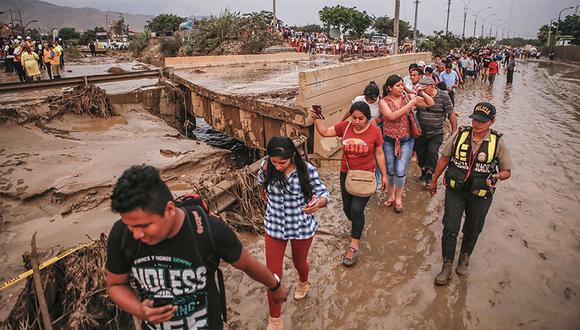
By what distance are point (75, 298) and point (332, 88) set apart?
21.9ft

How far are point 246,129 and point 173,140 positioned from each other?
1.78 meters

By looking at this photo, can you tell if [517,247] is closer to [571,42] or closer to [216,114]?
[216,114]

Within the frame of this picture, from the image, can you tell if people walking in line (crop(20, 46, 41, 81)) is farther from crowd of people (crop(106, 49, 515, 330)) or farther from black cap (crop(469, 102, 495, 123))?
black cap (crop(469, 102, 495, 123))

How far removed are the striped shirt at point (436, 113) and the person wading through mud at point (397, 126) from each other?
0.45 m

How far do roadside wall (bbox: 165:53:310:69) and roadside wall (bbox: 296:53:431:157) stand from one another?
37.5 ft

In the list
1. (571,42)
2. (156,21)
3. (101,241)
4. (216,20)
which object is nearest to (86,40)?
(156,21)

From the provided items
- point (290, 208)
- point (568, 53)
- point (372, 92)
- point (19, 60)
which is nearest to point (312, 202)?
point (290, 208)

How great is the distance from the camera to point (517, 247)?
Result: 14.4 ft

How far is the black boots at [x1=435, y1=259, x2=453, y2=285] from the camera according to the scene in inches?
146

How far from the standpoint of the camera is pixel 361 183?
150 inches

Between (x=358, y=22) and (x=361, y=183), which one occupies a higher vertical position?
(x=358, y=22)

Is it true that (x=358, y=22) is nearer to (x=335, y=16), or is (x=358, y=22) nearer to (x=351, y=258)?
(x=335, y=16)

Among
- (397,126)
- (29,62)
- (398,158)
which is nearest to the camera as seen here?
(397,126)

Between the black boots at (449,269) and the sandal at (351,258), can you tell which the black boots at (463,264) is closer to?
the black boots at (449,269)
